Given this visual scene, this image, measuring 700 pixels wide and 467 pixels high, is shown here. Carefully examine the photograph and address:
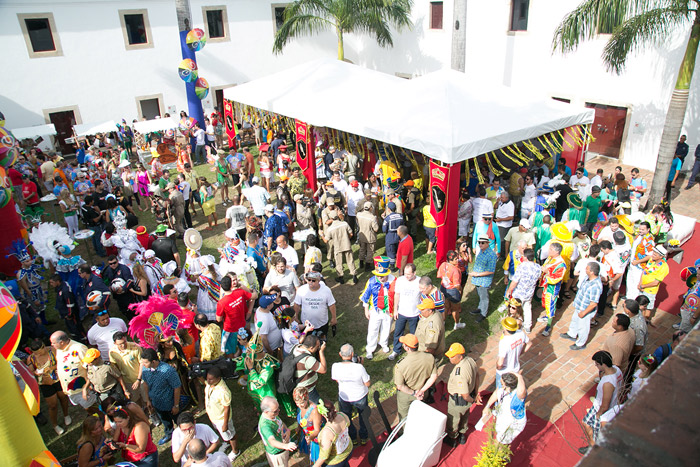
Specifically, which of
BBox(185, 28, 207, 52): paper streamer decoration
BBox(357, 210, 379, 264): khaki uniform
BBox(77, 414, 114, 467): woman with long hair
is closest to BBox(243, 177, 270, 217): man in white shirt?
BBox(357, 210, 379, 264): khaki uniform

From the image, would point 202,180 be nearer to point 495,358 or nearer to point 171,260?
point 171,260

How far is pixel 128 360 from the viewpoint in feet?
18.6

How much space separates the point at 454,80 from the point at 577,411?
7.68 meters

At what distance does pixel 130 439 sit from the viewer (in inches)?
188

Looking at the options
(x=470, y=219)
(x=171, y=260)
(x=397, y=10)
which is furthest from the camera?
(x=397, y=10)

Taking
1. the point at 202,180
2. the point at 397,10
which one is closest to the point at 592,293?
the point at 202,180

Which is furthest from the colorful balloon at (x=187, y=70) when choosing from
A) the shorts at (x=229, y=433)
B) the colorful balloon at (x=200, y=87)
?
the shorts at (x=229, y=433)

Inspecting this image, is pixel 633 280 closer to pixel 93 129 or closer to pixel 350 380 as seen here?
pixel 350 380

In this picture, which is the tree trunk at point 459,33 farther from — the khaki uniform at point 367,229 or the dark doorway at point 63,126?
the dark doorway at point 63,126

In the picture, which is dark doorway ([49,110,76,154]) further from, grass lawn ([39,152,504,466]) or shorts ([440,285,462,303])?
shorts ([440,285,462,303])

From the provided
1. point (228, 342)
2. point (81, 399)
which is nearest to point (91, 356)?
point (81, 399)

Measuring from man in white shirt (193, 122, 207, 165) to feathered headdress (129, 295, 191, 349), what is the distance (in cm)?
1176

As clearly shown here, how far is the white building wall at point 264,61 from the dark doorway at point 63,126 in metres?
0.37

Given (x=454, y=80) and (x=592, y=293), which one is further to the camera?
(x=454, y=80)
